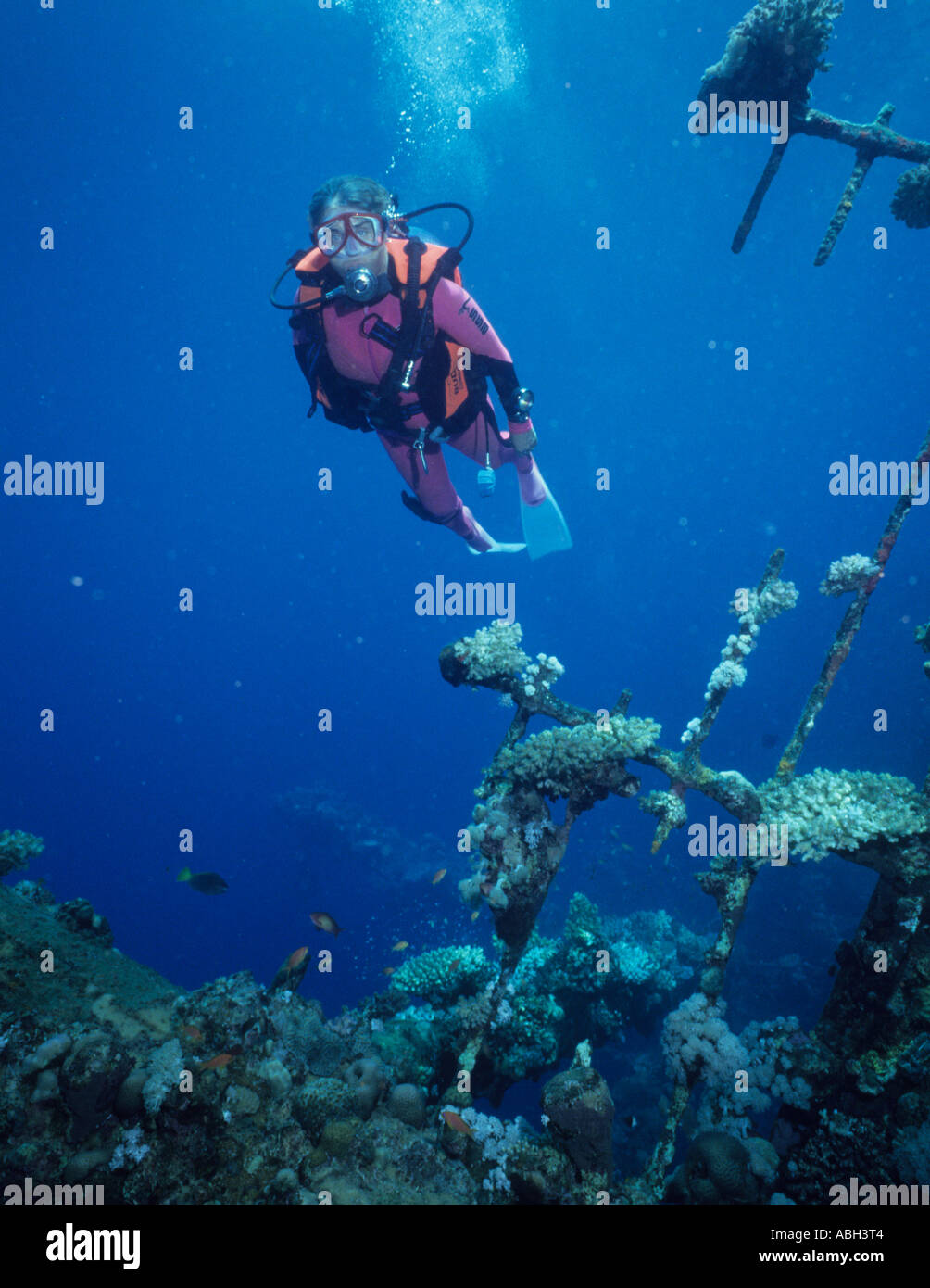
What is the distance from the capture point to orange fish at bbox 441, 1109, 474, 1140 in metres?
4.16

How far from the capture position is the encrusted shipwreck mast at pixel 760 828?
4.61 m

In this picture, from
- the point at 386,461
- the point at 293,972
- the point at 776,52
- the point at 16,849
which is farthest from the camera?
the point at 386,461

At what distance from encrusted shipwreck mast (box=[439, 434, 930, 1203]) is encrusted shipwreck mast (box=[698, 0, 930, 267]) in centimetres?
244

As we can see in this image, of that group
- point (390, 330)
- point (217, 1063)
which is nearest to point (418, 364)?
point (390, 330)

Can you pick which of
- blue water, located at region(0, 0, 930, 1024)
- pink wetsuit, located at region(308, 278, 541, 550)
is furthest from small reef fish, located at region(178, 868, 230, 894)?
pink wetsuit, located at region(308, 278, 541, 550)

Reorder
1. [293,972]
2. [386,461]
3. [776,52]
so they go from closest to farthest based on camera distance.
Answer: [776,52], [293,972], [386,461]

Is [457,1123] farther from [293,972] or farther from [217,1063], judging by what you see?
[293,972]

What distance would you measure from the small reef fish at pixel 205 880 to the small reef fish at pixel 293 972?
256cm

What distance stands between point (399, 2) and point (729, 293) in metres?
36.9

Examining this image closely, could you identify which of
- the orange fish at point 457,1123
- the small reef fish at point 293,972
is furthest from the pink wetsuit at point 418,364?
the orange fish at point 457,1123

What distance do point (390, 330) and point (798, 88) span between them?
4.17m

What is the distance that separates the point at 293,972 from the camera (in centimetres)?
640

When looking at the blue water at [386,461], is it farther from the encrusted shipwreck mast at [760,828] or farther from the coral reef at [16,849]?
the encrusted shipwreck mast at [760,828]
